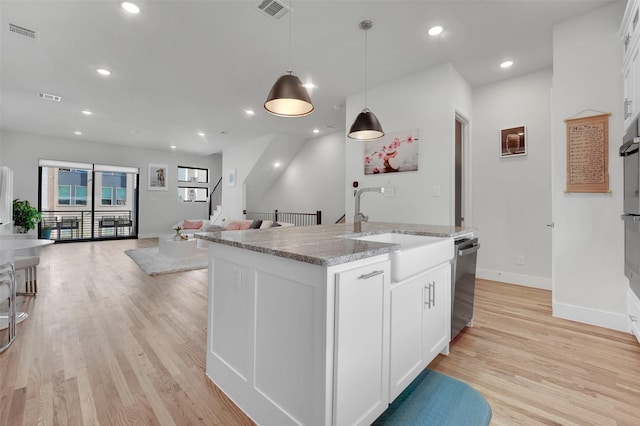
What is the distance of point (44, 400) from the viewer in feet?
5.21

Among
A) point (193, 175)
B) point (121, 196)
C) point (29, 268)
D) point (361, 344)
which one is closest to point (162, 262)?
point (29, 268)

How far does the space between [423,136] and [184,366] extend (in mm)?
3582

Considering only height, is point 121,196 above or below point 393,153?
below

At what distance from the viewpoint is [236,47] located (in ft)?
10.7

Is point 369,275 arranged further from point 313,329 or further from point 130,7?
point 130,7

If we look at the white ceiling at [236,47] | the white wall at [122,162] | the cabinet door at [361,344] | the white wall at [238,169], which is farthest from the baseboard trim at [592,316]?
the white wall at [122,162]

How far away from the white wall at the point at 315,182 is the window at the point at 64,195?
5125 mm

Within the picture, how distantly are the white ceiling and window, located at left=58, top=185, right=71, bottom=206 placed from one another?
348cm

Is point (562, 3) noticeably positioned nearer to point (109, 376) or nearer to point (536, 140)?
point (536, 140)

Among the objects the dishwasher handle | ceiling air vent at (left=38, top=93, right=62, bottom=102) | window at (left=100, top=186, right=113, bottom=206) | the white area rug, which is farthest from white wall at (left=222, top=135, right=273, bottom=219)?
the dishwasher handle

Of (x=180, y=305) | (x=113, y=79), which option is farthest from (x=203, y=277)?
(x=113, y=79)

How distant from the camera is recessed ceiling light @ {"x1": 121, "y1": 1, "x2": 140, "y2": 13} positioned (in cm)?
254

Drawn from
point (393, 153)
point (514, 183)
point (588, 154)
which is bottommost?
point (514, 183)

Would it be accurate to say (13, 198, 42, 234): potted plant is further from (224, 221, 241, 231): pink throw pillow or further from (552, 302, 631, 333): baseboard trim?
(552, 302, 631, 333): baseboard trim
